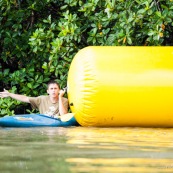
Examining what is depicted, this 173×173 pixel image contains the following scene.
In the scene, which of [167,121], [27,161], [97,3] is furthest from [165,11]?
[27,161]

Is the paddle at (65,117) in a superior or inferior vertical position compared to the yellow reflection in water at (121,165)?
inferior

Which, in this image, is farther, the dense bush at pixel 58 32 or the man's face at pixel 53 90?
the dense bush at pixel 58 32

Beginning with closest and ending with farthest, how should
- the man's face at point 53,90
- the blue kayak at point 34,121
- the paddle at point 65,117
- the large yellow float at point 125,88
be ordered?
1. the large yellow float at point 125,88
2. the blue kayak at point 34,121
3. the paddle at point 65,117
4. the man's face at point 53,90

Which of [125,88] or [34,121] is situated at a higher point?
[125,88]

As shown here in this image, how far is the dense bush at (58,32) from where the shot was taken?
7.41 meters

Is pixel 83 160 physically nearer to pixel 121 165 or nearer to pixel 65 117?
pixel 121 165

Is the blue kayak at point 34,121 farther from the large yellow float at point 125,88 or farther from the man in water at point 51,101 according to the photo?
the man in water at point 51,101

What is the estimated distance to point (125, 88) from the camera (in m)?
6.14

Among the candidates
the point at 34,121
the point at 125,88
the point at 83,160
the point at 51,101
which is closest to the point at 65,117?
the point at 34,121

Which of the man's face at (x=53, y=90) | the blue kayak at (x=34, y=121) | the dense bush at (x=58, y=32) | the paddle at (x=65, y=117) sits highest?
the dense bush at (x=58, y=32)

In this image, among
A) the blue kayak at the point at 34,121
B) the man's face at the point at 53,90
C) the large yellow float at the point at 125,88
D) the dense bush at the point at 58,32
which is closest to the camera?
the large yellow float at the point at 125,88

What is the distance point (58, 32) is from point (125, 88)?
263 centimetres

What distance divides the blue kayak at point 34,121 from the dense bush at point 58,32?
1409mm

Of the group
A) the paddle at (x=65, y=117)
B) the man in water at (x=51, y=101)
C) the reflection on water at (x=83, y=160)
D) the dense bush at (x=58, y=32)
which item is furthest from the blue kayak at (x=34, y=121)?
the reflection on water at (x=83, y=160)
